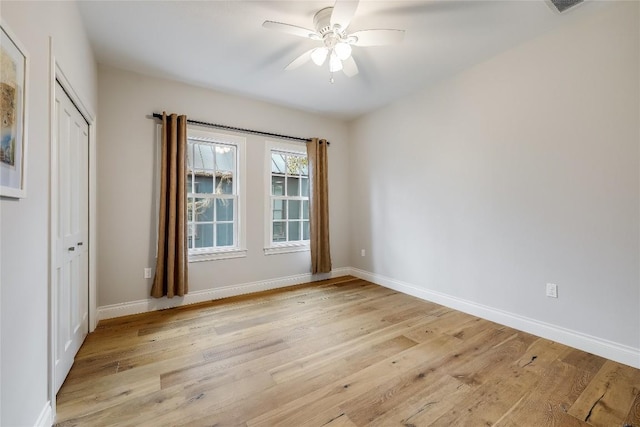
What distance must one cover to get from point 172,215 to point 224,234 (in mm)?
786

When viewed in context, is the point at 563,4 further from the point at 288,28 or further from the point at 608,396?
the point at 608,396

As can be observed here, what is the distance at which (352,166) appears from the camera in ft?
15.1

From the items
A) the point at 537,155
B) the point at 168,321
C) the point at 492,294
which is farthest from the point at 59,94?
the point at 492,294

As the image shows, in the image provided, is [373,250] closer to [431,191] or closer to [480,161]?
[431,191]

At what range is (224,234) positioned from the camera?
3633 millimetres

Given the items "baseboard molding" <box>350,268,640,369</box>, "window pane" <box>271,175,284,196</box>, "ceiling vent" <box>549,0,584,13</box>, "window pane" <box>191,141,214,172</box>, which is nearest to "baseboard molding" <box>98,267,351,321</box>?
"window pane" <box>271,175,284,196</box>

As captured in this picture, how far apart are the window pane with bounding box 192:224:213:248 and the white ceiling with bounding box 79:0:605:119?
1795 millimetres

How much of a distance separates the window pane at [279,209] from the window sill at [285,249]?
1.50 ft

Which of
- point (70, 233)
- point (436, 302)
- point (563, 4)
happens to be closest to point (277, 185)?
point (70, 233)

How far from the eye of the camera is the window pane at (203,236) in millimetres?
3447

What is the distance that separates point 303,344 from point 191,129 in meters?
2.80

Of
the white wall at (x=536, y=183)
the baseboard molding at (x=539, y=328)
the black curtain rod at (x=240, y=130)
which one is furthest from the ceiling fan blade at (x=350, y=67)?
the baseboard molding at (x=539, y=328)

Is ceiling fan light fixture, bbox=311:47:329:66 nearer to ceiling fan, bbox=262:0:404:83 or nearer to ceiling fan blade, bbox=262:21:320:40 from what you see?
ceiling fan, bbox=262:0:404:83

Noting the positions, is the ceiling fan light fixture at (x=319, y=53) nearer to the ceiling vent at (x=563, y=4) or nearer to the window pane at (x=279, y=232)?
the ceiling vent at (x=563, y=4)
